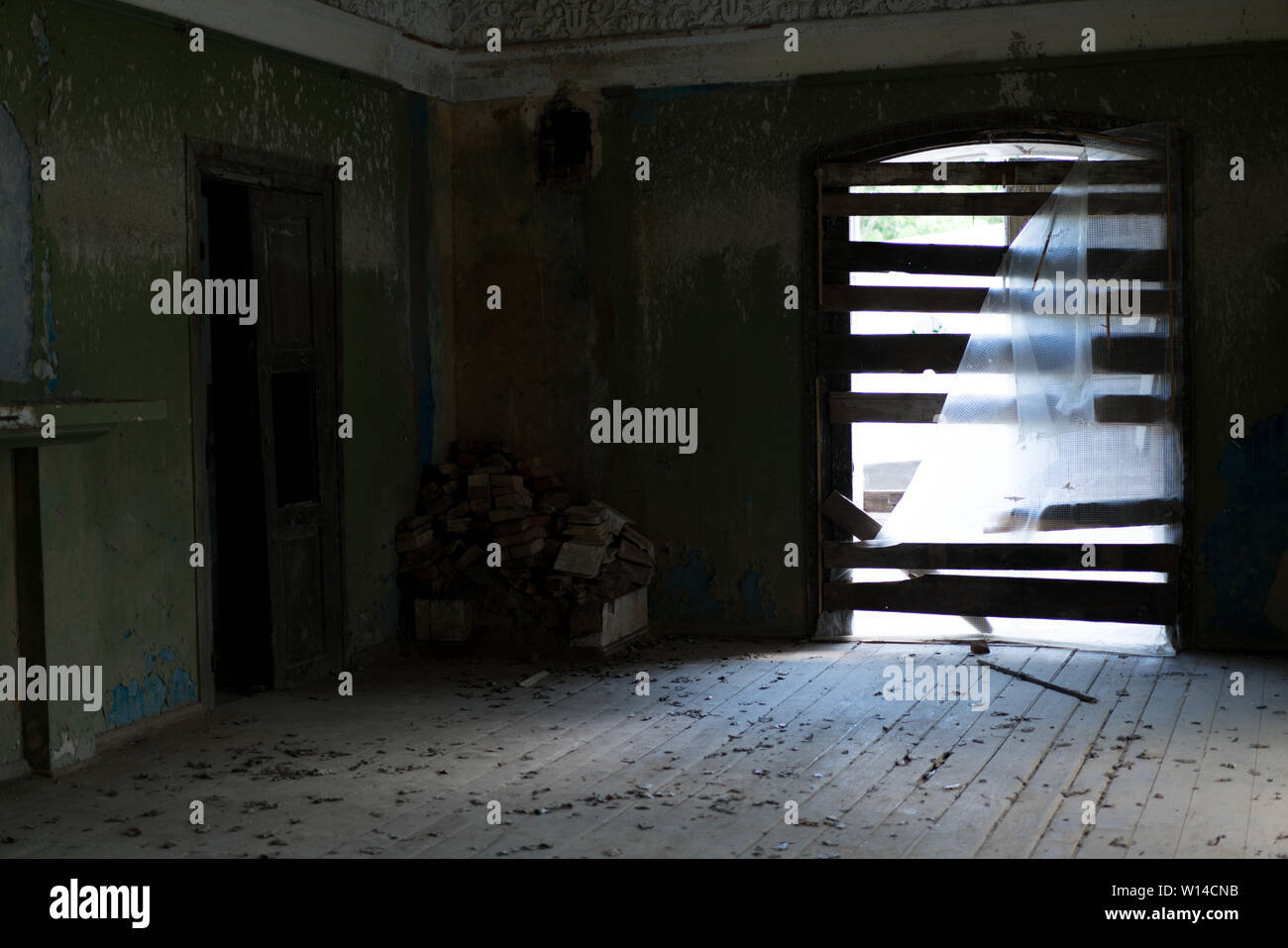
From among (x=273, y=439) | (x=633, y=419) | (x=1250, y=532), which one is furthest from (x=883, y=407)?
(x=273, y=439)

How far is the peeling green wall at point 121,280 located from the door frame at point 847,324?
8.70 feet

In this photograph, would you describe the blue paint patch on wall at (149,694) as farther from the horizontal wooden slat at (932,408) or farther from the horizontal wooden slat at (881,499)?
the horizontal wooden slat at (881,499)

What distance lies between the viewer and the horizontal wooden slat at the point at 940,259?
22.7ft

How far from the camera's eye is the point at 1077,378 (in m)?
6.96

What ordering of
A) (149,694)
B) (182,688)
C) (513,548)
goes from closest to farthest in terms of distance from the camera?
(149,694) < (182,688) < (513,548)

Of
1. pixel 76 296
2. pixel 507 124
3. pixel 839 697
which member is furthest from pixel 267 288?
pixel 839 697

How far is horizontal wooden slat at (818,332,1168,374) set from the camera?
6.94 metres

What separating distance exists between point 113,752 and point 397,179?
352cm

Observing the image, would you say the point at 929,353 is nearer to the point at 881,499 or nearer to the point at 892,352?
the point at 892,352

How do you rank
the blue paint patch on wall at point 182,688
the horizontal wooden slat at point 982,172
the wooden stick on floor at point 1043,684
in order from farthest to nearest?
the horizontal wooden slat at point 982,172 → the wooden stick on floor at point 1043,684 → the blue paint patch on wall at point 182,688

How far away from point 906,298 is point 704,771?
326cm

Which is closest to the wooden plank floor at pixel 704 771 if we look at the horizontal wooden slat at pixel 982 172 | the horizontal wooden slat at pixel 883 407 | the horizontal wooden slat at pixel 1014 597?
the horizontal wooden slat at pixel 1014 597

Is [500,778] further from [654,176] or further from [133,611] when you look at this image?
[654,176]

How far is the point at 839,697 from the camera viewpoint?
6.29 meters
